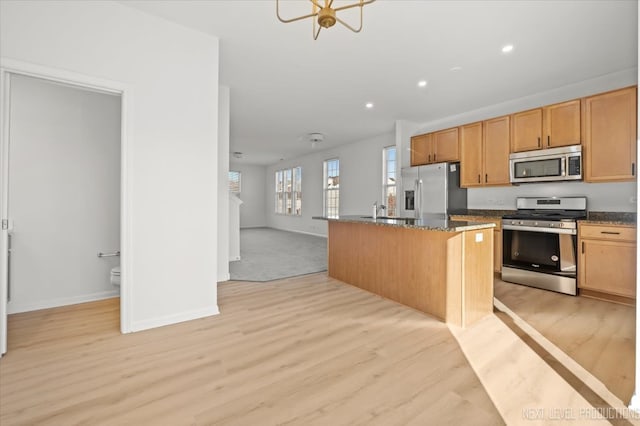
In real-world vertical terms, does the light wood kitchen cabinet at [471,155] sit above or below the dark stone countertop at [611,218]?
above

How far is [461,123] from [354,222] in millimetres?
3172

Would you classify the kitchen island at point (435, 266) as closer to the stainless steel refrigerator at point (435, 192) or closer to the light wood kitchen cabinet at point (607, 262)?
the light wood kitchen cabinet at point (607, 262)

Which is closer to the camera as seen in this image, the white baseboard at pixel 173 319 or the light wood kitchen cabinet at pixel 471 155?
the white baseboard at pixel 173 319

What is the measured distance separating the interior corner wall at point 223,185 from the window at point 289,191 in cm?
622

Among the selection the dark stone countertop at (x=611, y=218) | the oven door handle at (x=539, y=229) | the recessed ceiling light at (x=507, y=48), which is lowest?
the oven door handle at (x=539, y=229)

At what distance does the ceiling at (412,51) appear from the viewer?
257 cm

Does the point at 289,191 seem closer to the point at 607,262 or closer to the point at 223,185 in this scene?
the point at 223,185

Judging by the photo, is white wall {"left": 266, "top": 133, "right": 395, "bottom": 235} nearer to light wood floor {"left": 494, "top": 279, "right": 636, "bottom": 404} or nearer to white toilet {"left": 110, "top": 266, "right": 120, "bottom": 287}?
light wood floor {"left": 494, "top": 279, "right": 636, "bottom": 404}

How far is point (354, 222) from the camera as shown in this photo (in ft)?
12.7

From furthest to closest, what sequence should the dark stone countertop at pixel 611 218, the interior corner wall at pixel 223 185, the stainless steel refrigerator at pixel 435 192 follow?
the stainless steel refrigerator at pixel 435 192 → the interior corner wall at pixel 223 185 → the dark stone countertop at pixel 611 218

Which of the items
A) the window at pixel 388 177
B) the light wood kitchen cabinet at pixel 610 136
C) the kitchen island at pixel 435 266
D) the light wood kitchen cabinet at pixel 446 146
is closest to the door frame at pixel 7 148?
the kitchen island at pixel 435 266

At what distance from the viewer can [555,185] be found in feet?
13.8

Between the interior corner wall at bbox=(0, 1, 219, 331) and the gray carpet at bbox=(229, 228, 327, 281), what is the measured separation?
1563mm

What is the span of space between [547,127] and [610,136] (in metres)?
0.67
